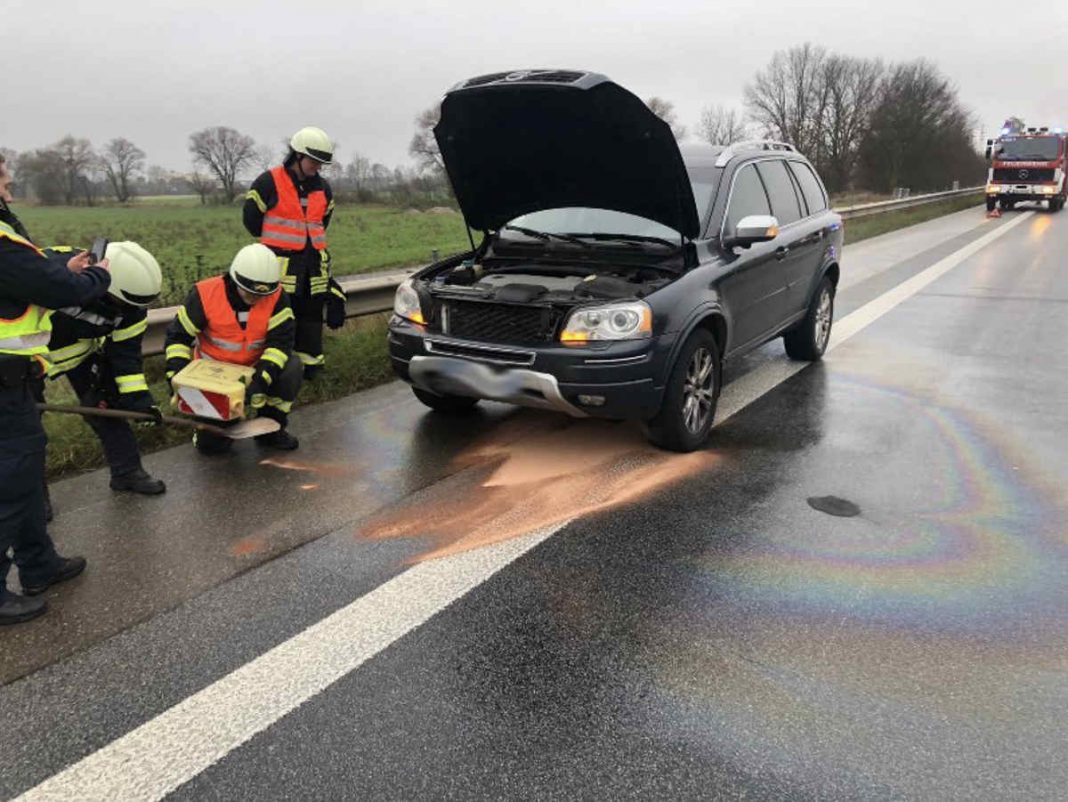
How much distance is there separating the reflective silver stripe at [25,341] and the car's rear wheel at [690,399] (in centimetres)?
312

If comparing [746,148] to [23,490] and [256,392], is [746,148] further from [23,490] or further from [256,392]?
[23,490]

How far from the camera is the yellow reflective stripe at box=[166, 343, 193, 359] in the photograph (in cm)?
452

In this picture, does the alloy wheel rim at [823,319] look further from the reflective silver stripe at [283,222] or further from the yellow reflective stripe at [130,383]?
the yellow reflective stripe at [130,383]

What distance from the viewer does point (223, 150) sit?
5356 centimetres

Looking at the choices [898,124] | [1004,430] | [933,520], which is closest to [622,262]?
[933,520]

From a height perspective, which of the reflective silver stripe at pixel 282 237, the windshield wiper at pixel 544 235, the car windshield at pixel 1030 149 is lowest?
Result: the windshield wiper at pixel 544 235

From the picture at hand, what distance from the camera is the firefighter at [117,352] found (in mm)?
3818

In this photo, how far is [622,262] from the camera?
5.14m

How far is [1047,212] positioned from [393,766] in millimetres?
36371

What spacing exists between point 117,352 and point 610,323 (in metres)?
2.64

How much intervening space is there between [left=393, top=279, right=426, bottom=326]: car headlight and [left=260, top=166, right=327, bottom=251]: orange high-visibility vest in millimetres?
1058

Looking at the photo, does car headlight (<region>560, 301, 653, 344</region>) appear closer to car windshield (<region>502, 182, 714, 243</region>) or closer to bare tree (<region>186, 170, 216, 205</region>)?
car windshield (<region>502, 182, 714, 243</region>)

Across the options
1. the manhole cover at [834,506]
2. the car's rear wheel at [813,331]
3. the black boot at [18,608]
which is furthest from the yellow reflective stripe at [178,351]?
the car's rear wheel at [813,331]

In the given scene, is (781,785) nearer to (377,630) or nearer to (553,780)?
(553,780)
